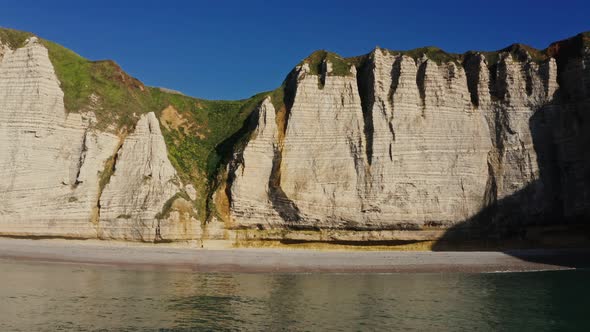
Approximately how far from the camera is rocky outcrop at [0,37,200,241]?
102ft

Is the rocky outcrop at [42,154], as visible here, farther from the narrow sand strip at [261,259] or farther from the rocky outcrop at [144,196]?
the narrow sand strip at [261,259]

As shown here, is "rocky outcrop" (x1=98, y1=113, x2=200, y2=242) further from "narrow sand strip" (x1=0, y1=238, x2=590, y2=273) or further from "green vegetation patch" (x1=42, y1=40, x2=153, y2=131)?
"green vegetation patch" (x1=42, y1=40, x2=153, y2=131)

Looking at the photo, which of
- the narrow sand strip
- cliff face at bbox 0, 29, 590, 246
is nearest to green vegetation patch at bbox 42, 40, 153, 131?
cliff face at bbox 0, 29, 590, 246

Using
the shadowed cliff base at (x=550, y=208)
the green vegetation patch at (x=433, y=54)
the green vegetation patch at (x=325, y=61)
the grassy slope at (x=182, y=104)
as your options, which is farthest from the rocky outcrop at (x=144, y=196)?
the green vegetation patch at (x=433, y=54)

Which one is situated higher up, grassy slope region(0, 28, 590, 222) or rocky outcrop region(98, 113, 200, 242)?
grassy slope region(0, 28, 590, 222)

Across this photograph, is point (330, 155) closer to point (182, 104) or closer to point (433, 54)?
point (433, 54)

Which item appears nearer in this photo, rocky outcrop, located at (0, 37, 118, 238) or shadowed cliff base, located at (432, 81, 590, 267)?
rocky outcrop, located at (0, 37, 118, 238)

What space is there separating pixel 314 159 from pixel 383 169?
517 centimetres

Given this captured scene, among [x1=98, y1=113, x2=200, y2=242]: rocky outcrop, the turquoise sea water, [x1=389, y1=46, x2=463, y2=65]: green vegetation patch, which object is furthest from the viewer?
[x1=389, y1=46, x2=463, y2=65]: green vegetation patch

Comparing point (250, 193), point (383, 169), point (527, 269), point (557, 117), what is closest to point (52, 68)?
point (250, 193)

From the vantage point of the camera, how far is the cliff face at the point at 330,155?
32000 mm

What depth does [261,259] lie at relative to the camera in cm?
2873

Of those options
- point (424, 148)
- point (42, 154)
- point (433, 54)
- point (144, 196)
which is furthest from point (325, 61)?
point (42, 154)

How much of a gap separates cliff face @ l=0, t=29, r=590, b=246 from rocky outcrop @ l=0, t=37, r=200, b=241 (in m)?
0.08
